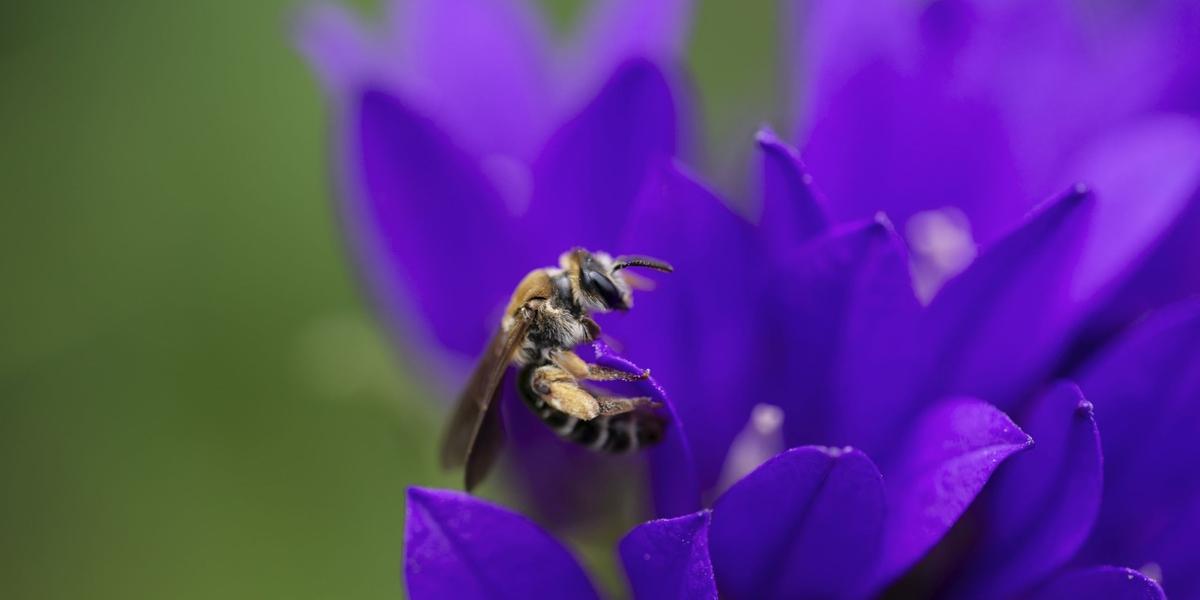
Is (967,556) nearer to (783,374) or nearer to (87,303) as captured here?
(783,374)

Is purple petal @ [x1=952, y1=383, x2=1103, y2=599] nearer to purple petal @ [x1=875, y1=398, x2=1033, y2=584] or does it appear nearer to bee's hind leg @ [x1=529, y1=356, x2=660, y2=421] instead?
purple petal @ [x1=875, y1=398, x2=1033, y2=584]

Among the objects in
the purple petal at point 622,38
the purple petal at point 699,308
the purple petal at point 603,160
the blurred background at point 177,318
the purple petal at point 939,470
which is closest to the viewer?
the purple petal at point 939,470

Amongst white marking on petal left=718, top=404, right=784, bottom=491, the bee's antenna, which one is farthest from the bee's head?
white marking on petal left=718, top=404, right=784, bottom=491

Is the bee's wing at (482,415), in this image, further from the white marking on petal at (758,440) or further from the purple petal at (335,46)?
the purple petal at (335,46)

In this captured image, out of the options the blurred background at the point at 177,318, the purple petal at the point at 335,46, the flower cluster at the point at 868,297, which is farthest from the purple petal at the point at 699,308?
the blurred background at the point at 177,318

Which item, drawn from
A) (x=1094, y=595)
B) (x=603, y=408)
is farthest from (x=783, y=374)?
(x=1094, y=595)

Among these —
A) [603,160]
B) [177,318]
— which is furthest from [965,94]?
[177,318]
